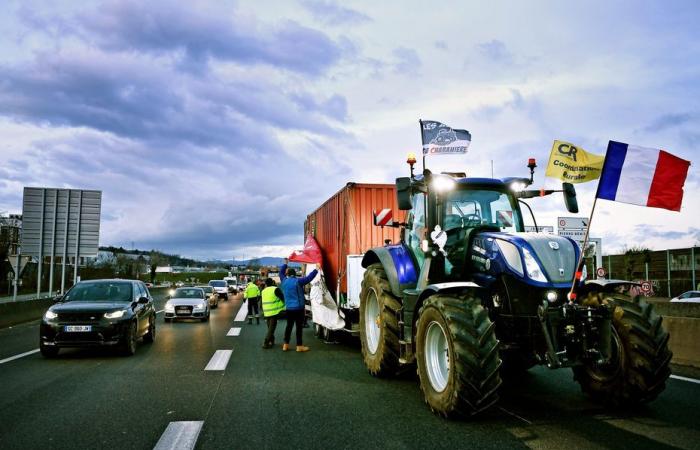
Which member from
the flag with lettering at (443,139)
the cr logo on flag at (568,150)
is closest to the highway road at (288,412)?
the flag with lettering at (443,139)

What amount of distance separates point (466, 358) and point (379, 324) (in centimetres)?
284

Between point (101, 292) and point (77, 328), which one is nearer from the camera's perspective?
point (77, 328)

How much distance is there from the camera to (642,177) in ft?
19.9

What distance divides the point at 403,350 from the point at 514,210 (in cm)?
238

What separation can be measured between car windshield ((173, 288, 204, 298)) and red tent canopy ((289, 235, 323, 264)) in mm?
8941

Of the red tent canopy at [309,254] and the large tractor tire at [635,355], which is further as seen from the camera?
the red tent canopy at [309,254]

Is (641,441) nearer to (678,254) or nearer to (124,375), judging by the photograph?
(124,375)

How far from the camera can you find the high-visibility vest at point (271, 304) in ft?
44.0

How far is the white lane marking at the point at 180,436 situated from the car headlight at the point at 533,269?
373 cm

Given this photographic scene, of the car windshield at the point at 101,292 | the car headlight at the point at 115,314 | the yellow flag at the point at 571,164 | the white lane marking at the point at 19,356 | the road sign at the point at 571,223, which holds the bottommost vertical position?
the white lane marking at the point at 19,356

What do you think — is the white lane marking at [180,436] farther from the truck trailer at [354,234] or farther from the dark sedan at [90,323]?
the truck trailer at [354,234]

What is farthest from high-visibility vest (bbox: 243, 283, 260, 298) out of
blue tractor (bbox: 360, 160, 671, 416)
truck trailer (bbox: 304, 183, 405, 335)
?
blue tractor (bbox: 360, 160, 671, 416)

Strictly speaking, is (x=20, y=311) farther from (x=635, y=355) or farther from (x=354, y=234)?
(x=635, y=355)

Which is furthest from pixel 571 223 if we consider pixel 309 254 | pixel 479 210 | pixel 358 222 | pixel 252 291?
pixel 479 210
